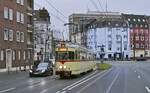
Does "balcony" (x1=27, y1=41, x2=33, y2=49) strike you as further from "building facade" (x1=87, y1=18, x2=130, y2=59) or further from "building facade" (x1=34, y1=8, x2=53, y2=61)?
"building facade" (x1=87, y1=18, x2=130, y2=59)

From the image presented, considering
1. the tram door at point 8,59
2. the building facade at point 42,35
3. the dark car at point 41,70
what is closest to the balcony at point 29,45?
the tram door at point 8,59

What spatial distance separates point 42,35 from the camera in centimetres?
11469

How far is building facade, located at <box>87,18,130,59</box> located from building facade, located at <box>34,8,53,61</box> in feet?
190

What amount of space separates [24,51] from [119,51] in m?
110

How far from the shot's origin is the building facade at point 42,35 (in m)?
105

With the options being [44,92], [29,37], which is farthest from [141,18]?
[44,92]

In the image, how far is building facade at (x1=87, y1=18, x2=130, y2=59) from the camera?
18162 cm

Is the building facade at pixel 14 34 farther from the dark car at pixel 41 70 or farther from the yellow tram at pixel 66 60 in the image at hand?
the yellow tram at pixel 66 60

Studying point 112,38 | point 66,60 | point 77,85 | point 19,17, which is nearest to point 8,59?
point 19,17

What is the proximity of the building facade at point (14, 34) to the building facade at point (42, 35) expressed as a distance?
23461 mm

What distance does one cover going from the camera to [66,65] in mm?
38875

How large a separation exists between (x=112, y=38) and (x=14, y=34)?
11869 cm

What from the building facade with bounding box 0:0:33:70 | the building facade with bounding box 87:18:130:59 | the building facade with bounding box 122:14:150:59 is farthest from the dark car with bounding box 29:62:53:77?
the building facade with bounding box 122:14:150:59

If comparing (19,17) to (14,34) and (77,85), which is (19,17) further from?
(77,85)
